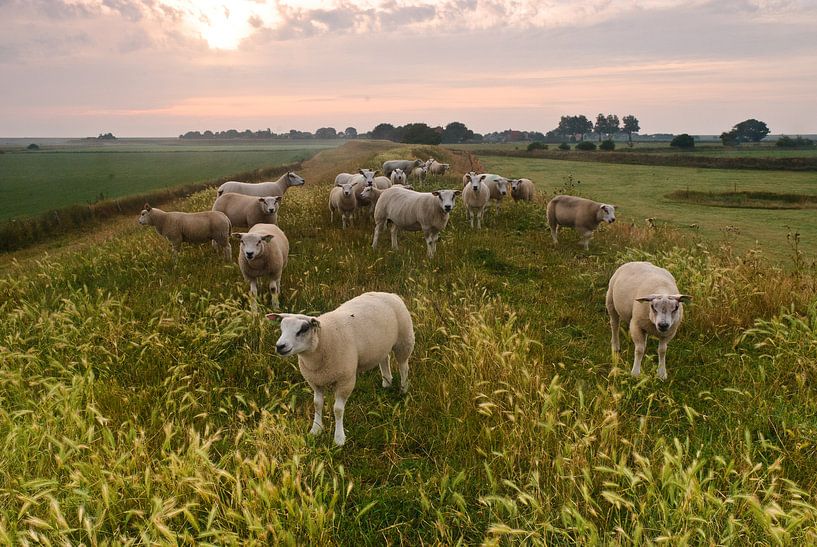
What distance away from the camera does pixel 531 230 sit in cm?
1596

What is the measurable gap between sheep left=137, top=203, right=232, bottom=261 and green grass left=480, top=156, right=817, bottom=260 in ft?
44.3

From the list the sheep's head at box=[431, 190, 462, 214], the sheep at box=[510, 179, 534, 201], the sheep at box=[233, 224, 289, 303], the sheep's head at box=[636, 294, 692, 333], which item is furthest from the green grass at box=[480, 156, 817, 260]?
the sheep at box=[233, 224, 289, 303]

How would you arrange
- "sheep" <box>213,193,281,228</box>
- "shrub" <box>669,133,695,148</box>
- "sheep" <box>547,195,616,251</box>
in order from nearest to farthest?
"sheep" <box>213,193,281,228</box> < "sheep" <box>547,195,616,251</box> < "shrub" <box>669,133,695,148</box>

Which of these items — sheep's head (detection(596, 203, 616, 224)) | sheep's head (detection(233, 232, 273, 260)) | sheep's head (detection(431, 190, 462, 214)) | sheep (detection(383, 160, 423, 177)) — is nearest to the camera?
sheep's head (detection(233, 232, 273, 260))

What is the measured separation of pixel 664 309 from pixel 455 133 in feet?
541

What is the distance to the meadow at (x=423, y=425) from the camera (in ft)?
9.77

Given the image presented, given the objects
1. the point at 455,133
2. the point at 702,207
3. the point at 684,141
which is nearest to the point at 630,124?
the point at 455,133

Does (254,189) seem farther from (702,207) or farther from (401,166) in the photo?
(702,207)

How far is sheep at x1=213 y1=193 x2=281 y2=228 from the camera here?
1243cm

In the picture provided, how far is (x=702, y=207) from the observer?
87.2 feet

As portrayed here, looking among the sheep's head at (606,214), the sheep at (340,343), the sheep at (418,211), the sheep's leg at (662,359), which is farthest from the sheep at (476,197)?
the sheep at (340,343)

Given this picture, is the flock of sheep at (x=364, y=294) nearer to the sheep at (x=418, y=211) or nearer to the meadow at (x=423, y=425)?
the sheep at (x=418, y=211)

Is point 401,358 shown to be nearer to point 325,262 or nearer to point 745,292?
point 325,262

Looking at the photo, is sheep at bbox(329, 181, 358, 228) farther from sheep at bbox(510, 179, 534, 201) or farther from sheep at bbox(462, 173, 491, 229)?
sheep at bbox(510, 179, 534, 201)
